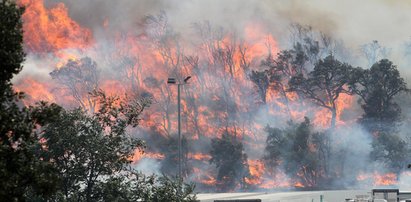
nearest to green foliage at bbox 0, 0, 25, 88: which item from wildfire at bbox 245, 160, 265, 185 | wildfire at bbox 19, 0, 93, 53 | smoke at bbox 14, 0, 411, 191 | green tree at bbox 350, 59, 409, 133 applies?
smoke at bbox 14, 0, 411, 191

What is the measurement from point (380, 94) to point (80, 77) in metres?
44.4

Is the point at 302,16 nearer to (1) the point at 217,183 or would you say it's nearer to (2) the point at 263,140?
(2) the point at 263,140

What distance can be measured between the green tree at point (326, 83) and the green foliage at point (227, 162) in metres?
16.9

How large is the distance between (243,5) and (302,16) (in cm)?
1013

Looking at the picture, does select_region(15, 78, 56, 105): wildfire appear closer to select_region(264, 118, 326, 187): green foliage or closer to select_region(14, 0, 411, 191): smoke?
select_region(14, 0, 411, 191): smoke

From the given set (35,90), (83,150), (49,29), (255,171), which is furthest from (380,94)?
Answer: (83,150)

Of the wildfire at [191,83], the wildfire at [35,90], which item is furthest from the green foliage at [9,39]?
the wildfire at [35,90]

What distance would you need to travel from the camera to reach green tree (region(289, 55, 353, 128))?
A: 359 ft

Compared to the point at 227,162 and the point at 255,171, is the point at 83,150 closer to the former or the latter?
the point at 227,162

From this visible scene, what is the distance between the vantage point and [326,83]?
110 meters

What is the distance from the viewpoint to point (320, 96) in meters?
113

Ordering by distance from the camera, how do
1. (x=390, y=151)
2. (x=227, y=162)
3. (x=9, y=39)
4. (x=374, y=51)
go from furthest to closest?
1. (x=374, y=51)
2. (x=390, y=151)
3. (x=227, y=162)
4. (x=9, y=39)

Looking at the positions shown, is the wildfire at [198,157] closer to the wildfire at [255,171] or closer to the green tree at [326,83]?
the wildfire at [255,171]

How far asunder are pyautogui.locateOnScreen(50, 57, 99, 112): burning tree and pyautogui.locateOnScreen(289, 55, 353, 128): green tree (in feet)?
99.6
